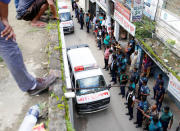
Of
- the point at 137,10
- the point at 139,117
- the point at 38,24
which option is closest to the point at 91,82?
the point at 139,117

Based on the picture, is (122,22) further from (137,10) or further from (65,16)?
(65,16)

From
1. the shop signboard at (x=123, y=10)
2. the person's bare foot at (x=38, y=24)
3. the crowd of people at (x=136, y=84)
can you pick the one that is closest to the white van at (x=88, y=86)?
the crowd of people at (x=136, y=84)

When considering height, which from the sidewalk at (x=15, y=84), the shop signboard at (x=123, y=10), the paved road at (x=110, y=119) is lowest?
the paved road at (x=110, y=119)

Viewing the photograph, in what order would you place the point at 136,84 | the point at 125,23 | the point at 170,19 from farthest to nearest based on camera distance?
the point at 125,23 → the point at 136,84 → the point at 170,19

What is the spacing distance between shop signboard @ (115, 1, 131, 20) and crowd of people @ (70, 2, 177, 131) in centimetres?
148

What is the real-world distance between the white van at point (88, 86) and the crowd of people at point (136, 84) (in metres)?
0.91

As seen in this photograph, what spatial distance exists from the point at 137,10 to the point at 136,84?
362 cm

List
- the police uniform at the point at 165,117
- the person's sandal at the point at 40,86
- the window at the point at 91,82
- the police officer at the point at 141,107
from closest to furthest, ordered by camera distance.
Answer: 1. the person's sandal at the point at 40,86
2. the police uniform at the point at 165,117
3. the police officer at the point at 141,107
4. the window at the point at 91,82

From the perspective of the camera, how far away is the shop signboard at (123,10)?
1033cm

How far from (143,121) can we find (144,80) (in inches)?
62.8

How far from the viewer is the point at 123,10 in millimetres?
10953

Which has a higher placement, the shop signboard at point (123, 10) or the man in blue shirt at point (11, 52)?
the man in blue shirt at point (11, 52)

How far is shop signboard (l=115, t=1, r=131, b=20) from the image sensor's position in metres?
→ 10.3

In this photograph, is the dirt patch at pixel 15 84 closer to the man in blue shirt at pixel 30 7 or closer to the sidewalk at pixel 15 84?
the sidewalk at pixel 15 84
